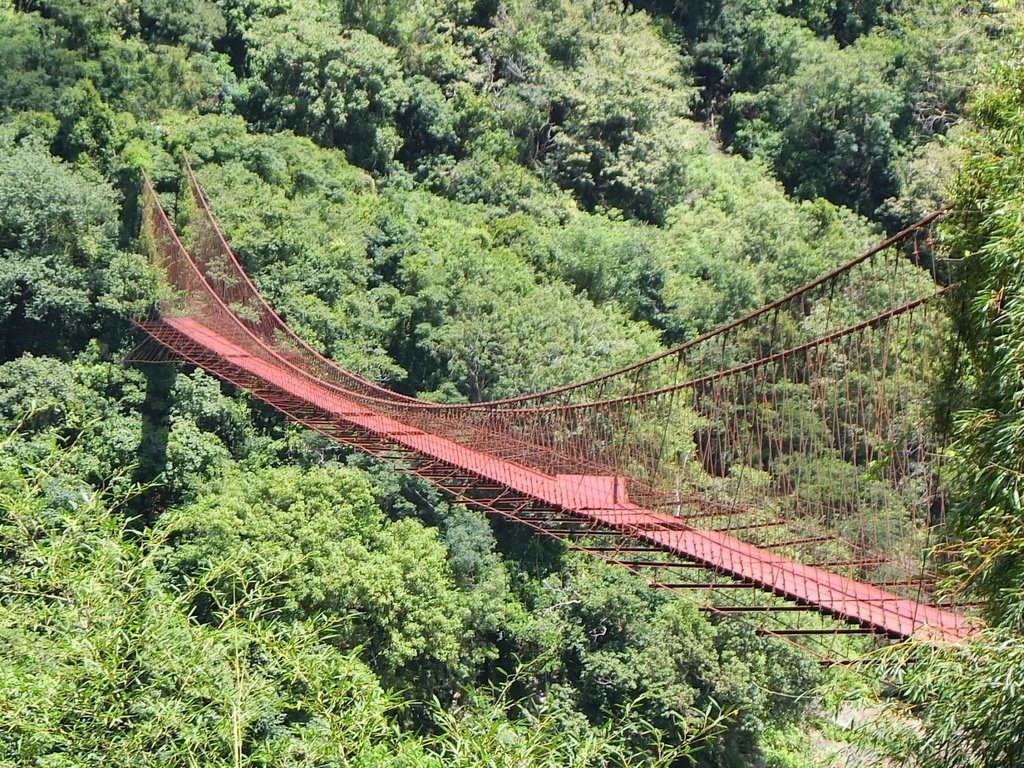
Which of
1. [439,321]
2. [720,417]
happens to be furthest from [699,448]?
[439,321]

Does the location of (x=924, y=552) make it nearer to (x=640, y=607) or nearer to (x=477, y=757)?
(x=477, y=757)

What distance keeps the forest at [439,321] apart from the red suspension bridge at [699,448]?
0.46 m

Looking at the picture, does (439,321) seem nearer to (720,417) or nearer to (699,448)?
(720,417)

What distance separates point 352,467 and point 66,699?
7702 mm

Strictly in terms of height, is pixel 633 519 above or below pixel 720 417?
above

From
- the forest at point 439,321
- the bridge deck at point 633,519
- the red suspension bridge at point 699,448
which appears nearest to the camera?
the forest at point 439,321

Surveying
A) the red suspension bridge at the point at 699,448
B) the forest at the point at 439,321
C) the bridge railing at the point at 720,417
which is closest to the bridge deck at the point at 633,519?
the red suspension bridge at the point at 699,448

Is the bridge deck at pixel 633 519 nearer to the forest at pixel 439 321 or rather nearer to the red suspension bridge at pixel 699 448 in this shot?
the red suspension bridge at pixel 699 448

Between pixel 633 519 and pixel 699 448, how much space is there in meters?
3.91

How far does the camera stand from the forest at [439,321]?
3.82 metres

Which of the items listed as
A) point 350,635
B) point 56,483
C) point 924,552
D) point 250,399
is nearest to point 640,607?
point 350,635

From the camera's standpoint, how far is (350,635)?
32.2 ft

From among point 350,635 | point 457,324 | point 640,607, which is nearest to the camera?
point 350,635

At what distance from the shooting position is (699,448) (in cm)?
977
